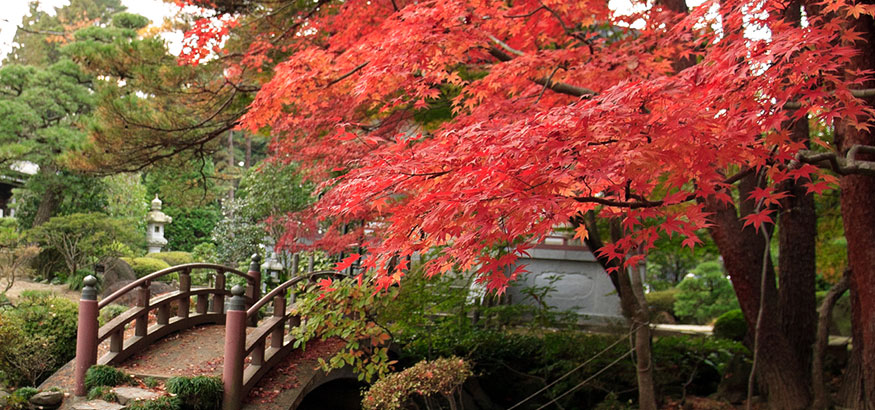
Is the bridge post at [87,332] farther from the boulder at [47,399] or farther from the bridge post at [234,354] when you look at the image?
the bridge post at [234,354]

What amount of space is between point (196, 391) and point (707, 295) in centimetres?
1342

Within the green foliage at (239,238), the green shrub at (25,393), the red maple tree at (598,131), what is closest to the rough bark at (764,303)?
the red maple tree at (598,131)

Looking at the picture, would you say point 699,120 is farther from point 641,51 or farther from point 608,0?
point 608,0

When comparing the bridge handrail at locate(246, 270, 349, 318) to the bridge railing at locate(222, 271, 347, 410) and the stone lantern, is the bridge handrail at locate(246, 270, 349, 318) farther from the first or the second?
the stone lantern

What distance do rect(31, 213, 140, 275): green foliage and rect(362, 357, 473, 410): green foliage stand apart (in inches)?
411

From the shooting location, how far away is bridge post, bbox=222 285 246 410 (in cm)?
657

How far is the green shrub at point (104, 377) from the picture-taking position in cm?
659

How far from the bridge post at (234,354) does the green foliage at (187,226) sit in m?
17.9

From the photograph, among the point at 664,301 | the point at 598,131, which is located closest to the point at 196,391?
the point at 598,131

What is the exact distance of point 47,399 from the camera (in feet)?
21.0

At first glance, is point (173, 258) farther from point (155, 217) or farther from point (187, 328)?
point (187, 328)

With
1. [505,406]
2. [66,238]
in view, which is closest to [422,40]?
[505,406]

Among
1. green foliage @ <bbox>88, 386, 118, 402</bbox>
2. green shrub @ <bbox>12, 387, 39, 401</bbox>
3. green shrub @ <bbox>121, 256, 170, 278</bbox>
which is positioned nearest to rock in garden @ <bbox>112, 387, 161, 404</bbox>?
green foliage @ <bbox>88, 386, 118, 402</bbox>

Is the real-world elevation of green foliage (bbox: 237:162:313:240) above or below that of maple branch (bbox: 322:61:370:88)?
below
